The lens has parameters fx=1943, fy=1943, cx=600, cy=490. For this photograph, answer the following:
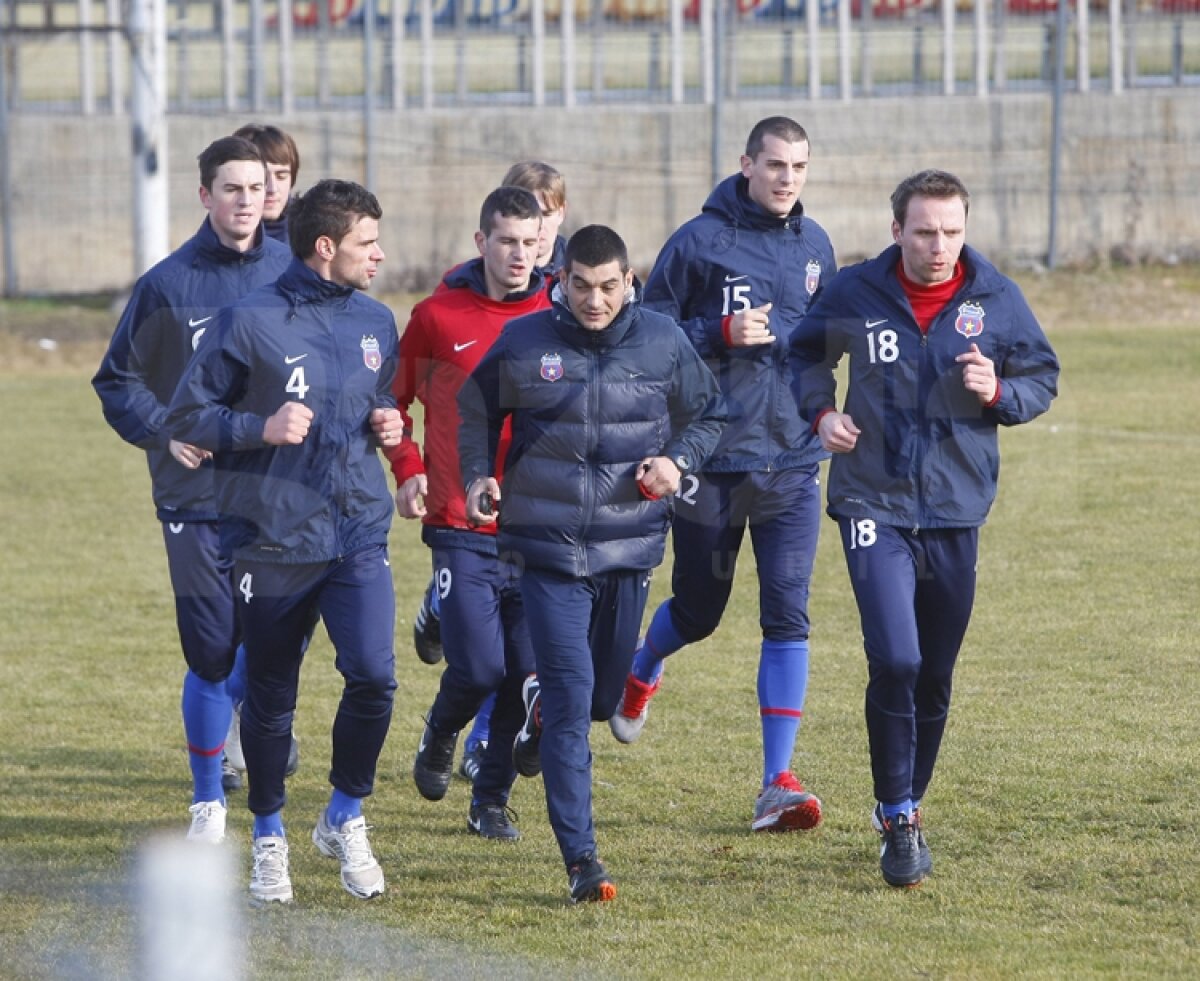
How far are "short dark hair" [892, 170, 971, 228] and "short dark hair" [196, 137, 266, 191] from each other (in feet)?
7.06

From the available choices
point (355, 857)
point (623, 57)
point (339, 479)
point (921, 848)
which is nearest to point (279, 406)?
point (339, 479)

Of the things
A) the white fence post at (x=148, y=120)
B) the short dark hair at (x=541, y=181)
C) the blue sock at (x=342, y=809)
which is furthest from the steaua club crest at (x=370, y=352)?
the white fence post at (x=148, y=120)

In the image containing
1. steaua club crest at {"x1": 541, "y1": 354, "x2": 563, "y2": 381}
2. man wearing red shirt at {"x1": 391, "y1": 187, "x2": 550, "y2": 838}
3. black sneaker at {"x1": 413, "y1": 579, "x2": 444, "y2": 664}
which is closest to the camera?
steaua club crest at {"x1": 541, "y1": 354, "x2": 563, "y2": 381}

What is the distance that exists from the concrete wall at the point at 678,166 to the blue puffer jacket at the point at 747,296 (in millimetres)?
14620

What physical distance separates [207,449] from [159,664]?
3.60 m

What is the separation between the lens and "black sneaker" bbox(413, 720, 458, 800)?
6.59 metres

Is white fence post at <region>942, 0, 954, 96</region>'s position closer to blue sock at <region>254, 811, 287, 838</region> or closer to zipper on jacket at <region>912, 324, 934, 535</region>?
zipper on jacket at <region>912, 324, 934, 535</region>

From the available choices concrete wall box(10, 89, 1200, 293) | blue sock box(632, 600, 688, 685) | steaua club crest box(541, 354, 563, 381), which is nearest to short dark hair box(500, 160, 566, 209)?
steaua club crest box(541, 354, 563, 381)

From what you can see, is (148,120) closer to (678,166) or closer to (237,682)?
(678,166)

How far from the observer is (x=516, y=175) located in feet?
22.3

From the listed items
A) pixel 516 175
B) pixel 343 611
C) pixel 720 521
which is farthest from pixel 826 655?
pixel 343 611

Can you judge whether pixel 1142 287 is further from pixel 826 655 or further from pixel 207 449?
pixel 207 449

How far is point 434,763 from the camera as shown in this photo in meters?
6.61

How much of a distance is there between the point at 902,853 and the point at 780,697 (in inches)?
42.5
